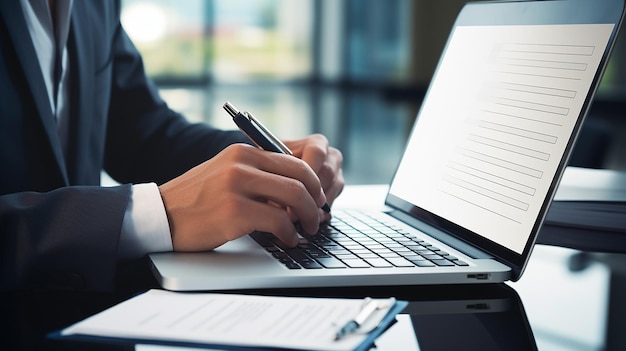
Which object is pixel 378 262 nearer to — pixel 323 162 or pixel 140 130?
pixel 323 162

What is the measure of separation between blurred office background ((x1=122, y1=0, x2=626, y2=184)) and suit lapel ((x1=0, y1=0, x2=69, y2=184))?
19.8ft

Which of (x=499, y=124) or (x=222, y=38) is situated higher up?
(x=499, y=124)

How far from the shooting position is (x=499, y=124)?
803mm

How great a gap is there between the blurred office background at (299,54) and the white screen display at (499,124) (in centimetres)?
611

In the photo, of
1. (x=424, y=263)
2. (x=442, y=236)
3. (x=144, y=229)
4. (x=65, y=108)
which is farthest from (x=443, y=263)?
(x=65, y=108)

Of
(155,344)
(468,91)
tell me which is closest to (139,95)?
(468,91)

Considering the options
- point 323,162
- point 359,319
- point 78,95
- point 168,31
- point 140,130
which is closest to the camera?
point 359,319

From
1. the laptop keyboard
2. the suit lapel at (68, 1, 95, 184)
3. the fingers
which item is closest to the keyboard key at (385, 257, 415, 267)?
the laptop keyboard

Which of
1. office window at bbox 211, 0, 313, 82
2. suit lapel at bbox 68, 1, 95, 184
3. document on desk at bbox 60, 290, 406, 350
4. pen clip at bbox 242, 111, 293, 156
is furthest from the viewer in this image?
office window at bbox 211, 0, 313, 82

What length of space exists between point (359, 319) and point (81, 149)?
789 mm

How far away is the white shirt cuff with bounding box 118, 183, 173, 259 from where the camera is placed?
0.71m

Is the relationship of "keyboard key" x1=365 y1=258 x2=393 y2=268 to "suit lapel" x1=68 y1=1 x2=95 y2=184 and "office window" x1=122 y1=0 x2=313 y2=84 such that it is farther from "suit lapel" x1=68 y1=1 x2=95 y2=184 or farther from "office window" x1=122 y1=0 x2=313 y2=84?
"office window" x1=122 y1=0 x2=313 y2=84

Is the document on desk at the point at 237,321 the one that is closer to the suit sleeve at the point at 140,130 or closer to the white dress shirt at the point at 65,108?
the white dress shirt at the point at 65,108

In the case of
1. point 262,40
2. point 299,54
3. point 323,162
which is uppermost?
point 323,162
